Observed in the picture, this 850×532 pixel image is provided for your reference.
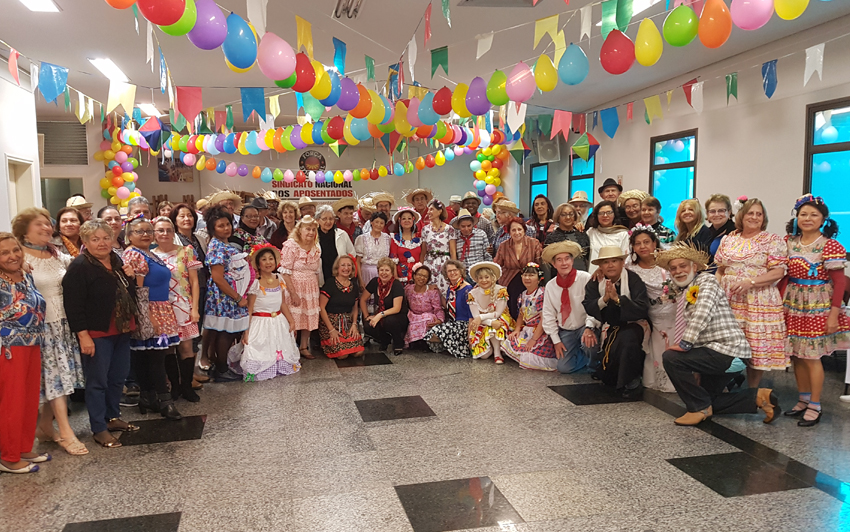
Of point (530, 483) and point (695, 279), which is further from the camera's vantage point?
point (695, 279)

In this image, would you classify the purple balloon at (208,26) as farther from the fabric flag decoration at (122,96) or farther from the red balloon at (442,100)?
the red balloon at (442,100)

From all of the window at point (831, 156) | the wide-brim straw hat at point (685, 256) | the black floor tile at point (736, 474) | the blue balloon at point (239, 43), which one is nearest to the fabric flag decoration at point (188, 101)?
the blue balloon at point (239, 43)

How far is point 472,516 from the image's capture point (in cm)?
234

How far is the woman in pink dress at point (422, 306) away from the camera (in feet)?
17.5

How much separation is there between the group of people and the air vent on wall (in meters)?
7.80

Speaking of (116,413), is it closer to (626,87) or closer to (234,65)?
(234,65)

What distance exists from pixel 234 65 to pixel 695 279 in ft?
10.3

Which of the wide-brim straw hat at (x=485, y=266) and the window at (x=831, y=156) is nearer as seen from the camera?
the wide-brim straw hat at (x=485, y=266)

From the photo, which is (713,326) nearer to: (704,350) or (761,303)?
(704,350)

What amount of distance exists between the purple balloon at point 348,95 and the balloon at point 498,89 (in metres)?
1.11

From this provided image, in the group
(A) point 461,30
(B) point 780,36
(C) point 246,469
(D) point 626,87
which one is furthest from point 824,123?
(C) point 246,469

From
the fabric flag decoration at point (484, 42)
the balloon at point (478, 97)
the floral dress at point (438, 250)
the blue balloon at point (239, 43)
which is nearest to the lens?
the blue balloon at point (239, 43)

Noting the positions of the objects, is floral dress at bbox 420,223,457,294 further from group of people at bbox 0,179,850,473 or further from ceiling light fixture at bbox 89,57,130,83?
ceiling light fixture at bbox 89,57,130,83

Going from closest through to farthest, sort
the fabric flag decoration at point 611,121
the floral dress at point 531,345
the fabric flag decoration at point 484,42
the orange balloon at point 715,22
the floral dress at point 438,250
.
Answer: the orange balloon at point 715,22 → the fabric flag decoration at point 484,42 → the floral dress at point 531,345 → the floral dress at point 438,250 → the fabric flag decoration at point 611,121
